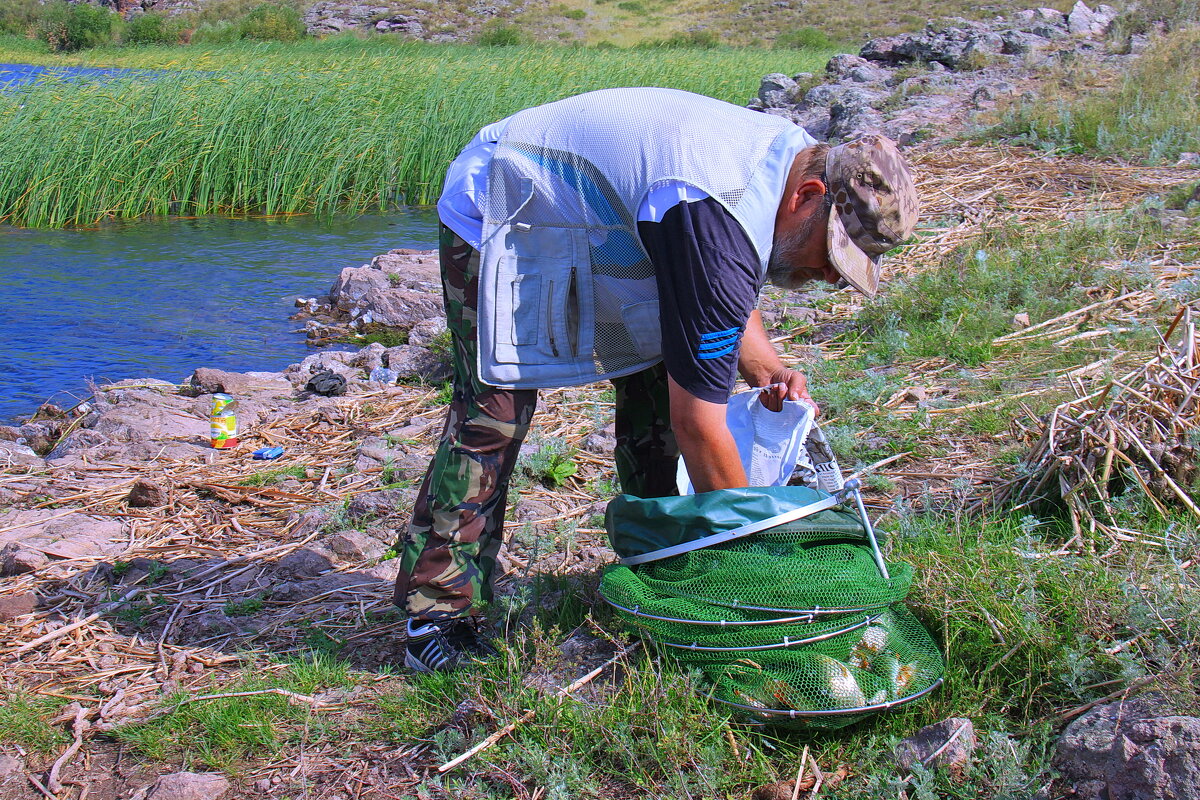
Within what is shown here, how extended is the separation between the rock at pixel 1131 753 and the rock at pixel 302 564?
7.79 feet

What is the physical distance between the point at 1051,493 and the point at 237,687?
2.43m

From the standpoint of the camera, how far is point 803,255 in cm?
217

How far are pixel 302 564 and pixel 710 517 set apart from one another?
182 cm

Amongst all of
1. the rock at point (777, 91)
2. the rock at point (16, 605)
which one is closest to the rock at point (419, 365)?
the rock at point (16, 605)

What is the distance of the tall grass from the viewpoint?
34.1 ft

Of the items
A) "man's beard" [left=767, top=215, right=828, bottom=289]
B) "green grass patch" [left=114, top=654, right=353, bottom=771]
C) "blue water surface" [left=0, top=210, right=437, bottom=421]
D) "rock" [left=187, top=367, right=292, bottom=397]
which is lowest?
"blue water surface" [left=0, top=210, right=437, bottom=421]

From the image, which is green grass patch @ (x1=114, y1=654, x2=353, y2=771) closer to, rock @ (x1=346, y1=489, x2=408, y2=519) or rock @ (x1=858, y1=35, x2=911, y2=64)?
rock @ (x1=346, y1=489, x2=408, y2=519)

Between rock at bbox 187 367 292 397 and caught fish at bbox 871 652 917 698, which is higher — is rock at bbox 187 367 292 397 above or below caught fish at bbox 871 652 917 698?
below

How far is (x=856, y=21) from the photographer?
50.5 metres

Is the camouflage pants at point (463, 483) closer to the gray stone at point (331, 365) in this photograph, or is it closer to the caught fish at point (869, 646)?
the caught fish at point (869, 646)

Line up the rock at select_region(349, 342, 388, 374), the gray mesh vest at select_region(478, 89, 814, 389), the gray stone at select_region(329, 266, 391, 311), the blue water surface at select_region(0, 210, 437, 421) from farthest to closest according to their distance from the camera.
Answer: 1. the gray stone at select_region(329, 266, 391, 311)
2. the blue water surface at select_region(0, 210, 437, 421)
3. the rock at select_region(349, 342, 388, 374)
4. the gray mesh vest at select_region(478, 89, 814, 389)

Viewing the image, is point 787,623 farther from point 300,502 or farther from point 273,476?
point 273,476

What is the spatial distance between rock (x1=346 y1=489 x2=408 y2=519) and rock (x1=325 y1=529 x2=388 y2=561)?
14 cm

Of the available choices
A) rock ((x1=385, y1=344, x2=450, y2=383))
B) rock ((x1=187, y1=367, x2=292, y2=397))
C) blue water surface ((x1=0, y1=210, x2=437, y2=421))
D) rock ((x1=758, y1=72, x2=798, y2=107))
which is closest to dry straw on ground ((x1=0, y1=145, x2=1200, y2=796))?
rock ((x1=385, y1=344, x2=450, y2=383))
